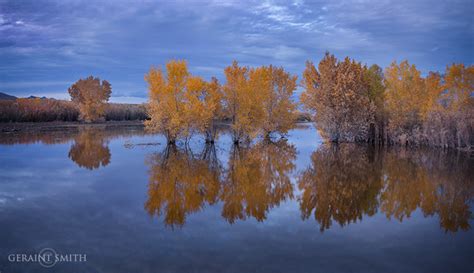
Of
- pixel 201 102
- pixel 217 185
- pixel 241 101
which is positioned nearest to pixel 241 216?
pixel 217 185

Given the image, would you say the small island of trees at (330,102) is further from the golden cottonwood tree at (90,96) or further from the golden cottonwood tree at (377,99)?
the golden cottonwood tree at (90,96)

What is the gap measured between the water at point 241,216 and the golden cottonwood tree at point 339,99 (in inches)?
557

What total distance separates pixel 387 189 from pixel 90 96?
66.2 metres

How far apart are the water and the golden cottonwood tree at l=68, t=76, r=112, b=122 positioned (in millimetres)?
51281

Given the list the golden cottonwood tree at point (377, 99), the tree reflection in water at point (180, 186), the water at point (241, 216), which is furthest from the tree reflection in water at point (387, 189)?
the golden cottonwood tree at point (377, 99)

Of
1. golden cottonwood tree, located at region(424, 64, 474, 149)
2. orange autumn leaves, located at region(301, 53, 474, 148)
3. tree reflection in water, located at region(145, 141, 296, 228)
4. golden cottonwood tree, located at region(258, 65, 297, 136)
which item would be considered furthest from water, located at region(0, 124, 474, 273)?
golden cottonwood tree, located at region(258, 65, 297, 136)

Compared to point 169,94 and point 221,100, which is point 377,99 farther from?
point 169,94

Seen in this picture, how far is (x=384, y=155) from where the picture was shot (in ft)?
83.0

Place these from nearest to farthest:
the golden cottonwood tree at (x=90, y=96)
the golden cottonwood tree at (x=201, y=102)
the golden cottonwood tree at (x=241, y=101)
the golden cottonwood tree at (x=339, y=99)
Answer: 1. the golden cottonwood tree at (x=201, y=102)
2. the golden cottonwood tree at (x=241, y=101)
3. the golden cottonwood tree at (x=339, y=99)
4. the golden cottonwood tree at (x=90, y=96)

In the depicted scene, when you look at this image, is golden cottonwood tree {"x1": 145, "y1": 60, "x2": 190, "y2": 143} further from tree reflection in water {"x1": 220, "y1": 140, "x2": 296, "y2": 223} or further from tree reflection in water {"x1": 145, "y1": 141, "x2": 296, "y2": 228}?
tree reflection in water {"x1": 220, "y1": 140, "x2": 296, "y2": 223}

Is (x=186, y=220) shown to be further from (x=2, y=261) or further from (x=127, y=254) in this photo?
(x=2, y=261)

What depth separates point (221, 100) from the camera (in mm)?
33750

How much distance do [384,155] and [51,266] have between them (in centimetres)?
2273

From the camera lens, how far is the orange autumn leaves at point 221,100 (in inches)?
1194
